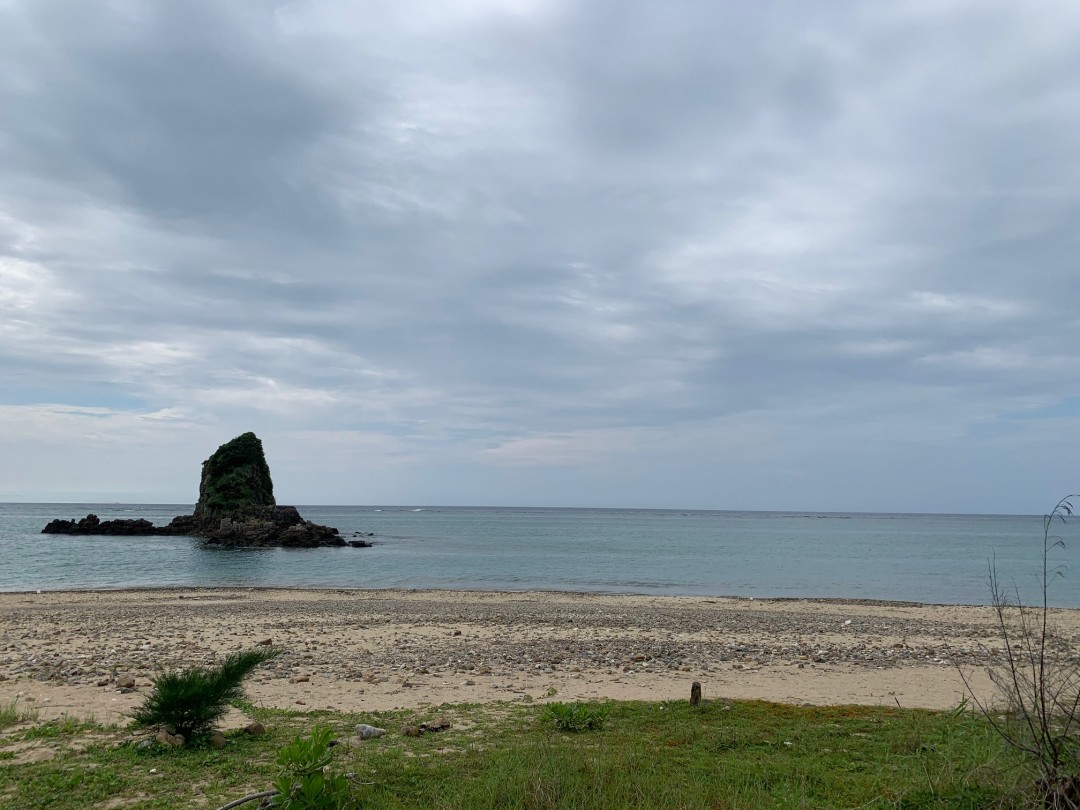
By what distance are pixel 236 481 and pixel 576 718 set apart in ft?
326

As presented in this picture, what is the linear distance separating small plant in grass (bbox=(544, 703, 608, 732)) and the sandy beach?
261 cm

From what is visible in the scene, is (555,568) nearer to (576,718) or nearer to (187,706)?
(576,718)

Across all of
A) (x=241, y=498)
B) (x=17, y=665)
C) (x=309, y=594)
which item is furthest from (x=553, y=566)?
(x=241, y=498)

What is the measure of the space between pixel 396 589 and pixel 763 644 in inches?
951

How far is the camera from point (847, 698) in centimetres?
1243

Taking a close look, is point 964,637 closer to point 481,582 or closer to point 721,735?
point 721,735

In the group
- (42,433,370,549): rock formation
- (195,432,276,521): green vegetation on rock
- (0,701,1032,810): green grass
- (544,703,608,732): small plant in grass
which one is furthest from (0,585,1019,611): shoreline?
(195,432,276,521): green vegetation on rock

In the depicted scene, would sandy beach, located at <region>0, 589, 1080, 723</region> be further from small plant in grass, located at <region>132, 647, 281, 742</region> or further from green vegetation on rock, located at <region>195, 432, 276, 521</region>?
green vegetation on rock, located at <region>195, 432, 276, 521</region>

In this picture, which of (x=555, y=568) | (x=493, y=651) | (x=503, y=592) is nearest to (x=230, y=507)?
(x=555, y=568)

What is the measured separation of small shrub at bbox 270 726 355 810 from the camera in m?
6.15

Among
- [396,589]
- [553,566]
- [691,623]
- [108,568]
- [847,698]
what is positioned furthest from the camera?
[553,566]

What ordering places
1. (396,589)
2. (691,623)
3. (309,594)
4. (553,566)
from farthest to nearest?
(553,566) → (396,589) → (309,594) → (691,623)

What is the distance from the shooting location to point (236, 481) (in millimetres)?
98562

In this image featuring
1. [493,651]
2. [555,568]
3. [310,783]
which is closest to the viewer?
[310,783]
